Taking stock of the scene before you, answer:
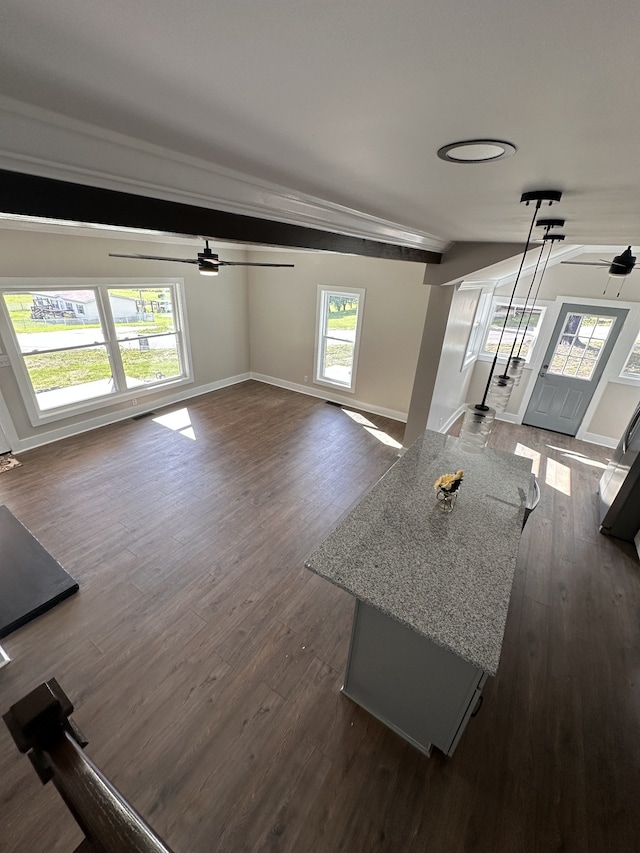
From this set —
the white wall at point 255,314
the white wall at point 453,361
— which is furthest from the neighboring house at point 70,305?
the white wall at point 453,361

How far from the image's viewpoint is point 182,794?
1688mm

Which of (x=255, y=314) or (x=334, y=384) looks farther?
(x=255, y=314)

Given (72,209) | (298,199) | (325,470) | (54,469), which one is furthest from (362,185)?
(54,469)

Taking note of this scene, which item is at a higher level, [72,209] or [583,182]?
[583,182]

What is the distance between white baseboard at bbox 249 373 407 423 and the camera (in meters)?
5.81

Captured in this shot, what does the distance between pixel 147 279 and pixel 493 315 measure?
557cm

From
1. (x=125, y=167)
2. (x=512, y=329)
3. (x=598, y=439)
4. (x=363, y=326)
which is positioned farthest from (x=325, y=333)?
(x=125, y=167)

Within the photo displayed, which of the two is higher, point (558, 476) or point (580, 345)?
point (580, 345)

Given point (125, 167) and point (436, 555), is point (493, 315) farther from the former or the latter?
point (125, 167)

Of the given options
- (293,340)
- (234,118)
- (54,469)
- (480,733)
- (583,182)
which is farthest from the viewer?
(293,340)

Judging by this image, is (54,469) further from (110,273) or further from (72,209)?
(72,209)

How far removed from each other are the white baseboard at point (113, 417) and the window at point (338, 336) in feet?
6.39

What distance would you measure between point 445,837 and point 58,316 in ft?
18.4

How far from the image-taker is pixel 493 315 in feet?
19.8
